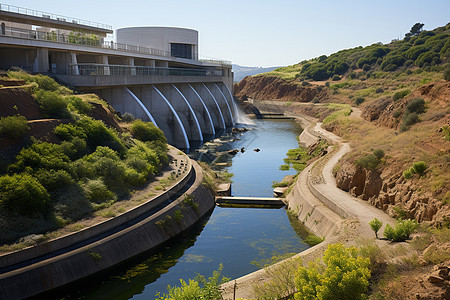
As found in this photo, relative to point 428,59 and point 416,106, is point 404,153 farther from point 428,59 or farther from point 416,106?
point 428,59

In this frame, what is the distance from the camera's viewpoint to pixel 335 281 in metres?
10.5

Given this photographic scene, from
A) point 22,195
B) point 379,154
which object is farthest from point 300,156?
point 22,195

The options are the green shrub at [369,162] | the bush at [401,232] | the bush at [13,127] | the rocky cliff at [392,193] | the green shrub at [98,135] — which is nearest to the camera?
the bush at [401,232]

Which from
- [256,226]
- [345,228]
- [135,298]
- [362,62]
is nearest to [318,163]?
[256,226]

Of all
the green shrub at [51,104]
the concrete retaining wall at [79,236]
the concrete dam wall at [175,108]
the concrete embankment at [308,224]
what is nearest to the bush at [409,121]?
the concrete embankment at [308,224]

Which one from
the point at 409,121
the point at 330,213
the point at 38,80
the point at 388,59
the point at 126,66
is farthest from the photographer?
the point at 388,59

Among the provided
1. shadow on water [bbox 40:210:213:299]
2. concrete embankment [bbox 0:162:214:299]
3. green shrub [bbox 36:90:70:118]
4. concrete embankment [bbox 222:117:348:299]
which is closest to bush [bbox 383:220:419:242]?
concrete embankment [bbox 222:117:348:299]

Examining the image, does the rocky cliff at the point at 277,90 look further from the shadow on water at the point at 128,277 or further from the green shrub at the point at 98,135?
the shadow on water at the point at 128,277

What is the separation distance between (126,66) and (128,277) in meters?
24.2

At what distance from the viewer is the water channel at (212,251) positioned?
15109mm

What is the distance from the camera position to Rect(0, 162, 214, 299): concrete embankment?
12.9 metres

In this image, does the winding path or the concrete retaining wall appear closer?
the concrete retaining wall

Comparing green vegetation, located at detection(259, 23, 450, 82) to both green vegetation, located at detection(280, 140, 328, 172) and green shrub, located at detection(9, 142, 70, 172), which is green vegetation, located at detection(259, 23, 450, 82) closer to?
green vegetation, located at detection(280, 140, 328, 172)

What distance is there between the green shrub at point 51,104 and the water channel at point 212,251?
31.1 feet
